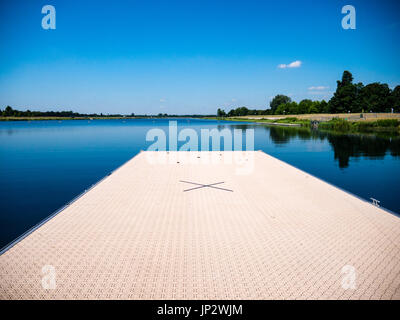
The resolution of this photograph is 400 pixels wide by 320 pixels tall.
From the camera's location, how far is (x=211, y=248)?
496 cm

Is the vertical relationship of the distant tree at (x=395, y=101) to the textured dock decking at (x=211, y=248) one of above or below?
above

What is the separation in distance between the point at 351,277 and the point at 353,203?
13.8 ft

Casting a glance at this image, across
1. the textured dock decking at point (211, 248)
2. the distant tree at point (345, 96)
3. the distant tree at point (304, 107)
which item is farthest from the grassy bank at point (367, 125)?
the distant tree at point (304, 107)

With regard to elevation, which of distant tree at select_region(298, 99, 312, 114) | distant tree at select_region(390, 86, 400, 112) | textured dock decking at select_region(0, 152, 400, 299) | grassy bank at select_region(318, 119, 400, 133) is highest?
distant tree at select_region(298, 99, 312, 114)

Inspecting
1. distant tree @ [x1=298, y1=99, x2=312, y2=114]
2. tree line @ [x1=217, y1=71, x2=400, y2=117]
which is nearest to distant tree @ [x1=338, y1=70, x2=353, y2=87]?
tree line @ [x1=217, y1=71, x2=400, y2=117]

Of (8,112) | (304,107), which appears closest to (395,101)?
(304,107)

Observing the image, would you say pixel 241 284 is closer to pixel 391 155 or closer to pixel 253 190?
pixel 253 190

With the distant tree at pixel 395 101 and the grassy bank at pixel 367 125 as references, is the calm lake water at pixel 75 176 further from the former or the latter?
the distant tree at pixel 395 101

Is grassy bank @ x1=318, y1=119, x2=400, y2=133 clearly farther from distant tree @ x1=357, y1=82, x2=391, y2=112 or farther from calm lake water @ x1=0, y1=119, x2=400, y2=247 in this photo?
distant tree @ x1=357, y1=82, x2=391, y2=112

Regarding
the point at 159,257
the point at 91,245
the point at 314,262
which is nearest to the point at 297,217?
the point at 314,262

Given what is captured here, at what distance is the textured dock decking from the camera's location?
3.76 meters

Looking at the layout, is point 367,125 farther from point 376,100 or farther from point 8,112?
point 8,112

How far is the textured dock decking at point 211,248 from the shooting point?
148 inches

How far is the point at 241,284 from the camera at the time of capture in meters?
3.83
